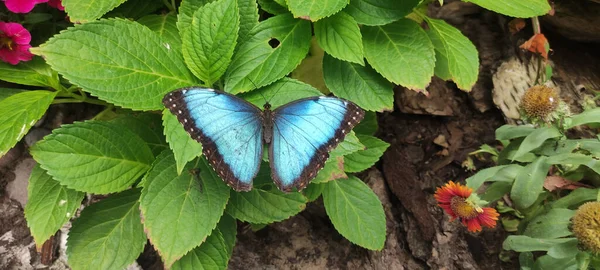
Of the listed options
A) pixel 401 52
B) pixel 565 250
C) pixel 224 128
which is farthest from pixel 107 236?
pixel 565 250

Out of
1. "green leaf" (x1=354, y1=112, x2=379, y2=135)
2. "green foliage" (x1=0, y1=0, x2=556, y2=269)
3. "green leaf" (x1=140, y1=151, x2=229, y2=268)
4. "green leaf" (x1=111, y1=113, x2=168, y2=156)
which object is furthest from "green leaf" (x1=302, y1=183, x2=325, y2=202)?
"green leaf" (x1=111, y1=113, x2=168, y2=156)

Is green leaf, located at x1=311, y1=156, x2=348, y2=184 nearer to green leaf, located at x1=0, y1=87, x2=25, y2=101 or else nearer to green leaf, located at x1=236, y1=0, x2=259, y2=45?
green leaf, located at x1=236, y1=0, x2=259, y2=45

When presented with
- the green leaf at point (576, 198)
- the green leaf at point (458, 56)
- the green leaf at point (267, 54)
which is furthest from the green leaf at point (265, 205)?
the green leaf at point (576, 198)

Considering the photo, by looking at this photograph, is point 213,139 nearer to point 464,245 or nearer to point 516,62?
point 464,245

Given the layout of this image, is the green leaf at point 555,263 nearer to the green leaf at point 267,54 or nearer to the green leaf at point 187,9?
the green leaf at point 267,54

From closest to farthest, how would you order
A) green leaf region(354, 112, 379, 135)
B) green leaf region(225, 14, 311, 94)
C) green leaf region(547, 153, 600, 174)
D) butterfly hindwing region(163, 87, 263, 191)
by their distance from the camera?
1. butterfly hindwing region(163, 87, 263, 191)
2. green leaf region(225, 14, 311, 94)
3. green leaf region(547, 153, 600, 174)
4. green leaf region(354, 112, 379, 135)

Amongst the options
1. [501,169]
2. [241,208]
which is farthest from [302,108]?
[501,169]
